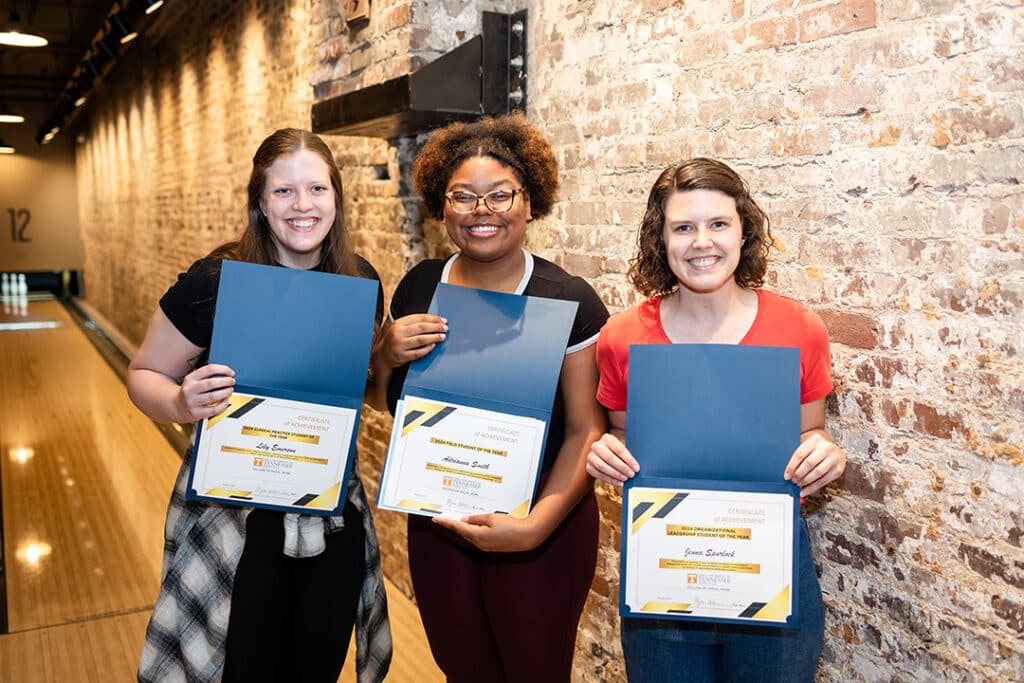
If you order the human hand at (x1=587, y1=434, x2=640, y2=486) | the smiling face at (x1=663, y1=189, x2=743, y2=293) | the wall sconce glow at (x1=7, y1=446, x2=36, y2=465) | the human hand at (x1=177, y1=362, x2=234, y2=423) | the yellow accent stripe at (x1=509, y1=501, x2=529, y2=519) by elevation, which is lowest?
the wall sconce glow at (x1=7, y1=446, x2=36, y2=465)

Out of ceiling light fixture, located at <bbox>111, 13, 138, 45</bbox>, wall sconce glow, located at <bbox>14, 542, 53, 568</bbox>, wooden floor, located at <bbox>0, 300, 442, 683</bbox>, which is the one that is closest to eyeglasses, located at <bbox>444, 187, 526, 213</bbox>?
wooden floor, located at <bbox>0, 300, 442, 683</bbox>

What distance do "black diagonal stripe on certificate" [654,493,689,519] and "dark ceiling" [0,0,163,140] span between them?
6.01m

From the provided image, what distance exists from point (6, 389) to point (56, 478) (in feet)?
11.5

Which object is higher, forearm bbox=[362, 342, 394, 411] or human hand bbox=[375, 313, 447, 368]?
human hand bbox=[375, 313, 447, 368]

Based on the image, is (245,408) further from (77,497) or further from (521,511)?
(77,497)

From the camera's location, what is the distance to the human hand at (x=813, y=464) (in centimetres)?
152

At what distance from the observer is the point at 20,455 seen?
20.7 ft

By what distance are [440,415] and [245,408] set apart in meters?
0.41

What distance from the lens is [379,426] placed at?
4.04m

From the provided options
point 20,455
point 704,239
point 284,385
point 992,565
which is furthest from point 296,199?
point 20,455

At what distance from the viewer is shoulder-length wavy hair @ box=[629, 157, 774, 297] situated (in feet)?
5.28

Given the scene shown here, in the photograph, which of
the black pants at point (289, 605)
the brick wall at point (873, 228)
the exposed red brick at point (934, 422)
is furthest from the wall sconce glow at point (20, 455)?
the exposed red brick at point (934, 422)

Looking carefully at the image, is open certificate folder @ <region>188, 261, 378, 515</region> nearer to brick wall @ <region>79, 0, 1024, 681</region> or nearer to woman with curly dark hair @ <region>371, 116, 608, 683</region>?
woman with curly dark hair @ <region>371, 116, 608, 683</region>

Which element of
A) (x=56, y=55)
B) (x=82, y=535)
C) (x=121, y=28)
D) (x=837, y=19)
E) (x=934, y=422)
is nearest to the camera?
(x=934, y=422)
